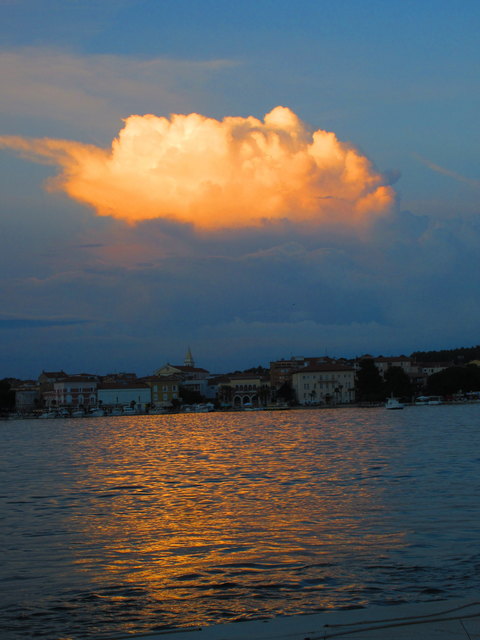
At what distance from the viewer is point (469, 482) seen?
2052 centimetres

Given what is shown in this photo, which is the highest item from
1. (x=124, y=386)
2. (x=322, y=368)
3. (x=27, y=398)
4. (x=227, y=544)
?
(x=322, y=368)

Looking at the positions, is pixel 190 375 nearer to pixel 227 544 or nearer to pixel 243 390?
pixel 243 390

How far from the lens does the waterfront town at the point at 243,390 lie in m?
136

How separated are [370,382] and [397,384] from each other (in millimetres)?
4944

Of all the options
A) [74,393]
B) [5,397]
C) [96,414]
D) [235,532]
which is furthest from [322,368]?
[235,532]

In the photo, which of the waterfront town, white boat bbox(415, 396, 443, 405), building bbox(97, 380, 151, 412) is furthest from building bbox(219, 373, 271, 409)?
white boat bbox(415, 396, 443, 405)

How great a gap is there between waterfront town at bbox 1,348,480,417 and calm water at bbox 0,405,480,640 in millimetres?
111728

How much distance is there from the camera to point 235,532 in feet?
46.7

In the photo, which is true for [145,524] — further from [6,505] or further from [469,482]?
[469,482]

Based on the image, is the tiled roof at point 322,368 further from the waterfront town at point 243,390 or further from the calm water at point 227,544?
the calm water at point 227,544

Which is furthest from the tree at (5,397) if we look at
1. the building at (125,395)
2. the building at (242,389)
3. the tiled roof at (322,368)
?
the tiled roof at (322,368)

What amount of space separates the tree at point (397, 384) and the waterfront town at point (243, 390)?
0.30 metres

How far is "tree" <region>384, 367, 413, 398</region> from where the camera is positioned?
129000 mm

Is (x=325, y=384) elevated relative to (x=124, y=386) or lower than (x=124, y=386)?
lower
